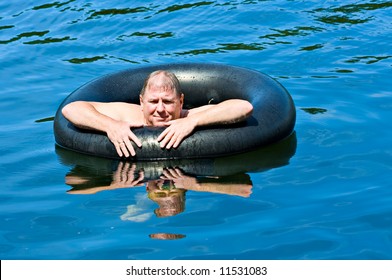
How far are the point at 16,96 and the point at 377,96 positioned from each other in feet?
11.8

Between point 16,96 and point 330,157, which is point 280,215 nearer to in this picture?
point 330,157

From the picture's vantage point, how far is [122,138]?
713 centimetres

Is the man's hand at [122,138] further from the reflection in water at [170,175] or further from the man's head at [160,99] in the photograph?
the man's head at [160,99]

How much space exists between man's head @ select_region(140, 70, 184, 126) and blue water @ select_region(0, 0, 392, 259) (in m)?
0.48

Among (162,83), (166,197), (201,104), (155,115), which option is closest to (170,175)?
(166,197)

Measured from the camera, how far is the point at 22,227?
6.04 meters

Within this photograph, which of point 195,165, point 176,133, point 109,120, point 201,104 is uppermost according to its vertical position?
point 109,120

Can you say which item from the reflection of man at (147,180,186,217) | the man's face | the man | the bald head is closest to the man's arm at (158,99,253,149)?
the man

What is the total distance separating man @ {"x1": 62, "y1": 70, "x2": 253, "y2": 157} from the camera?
23.4 feet

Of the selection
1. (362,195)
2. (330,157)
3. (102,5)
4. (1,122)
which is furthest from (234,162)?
(102,5)

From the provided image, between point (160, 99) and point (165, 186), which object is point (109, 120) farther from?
point (165, 186)

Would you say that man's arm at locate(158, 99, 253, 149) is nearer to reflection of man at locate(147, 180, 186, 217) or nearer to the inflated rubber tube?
the inflated rubber tube

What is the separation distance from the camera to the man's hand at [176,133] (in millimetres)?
7086

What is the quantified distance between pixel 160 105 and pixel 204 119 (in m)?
0.41
